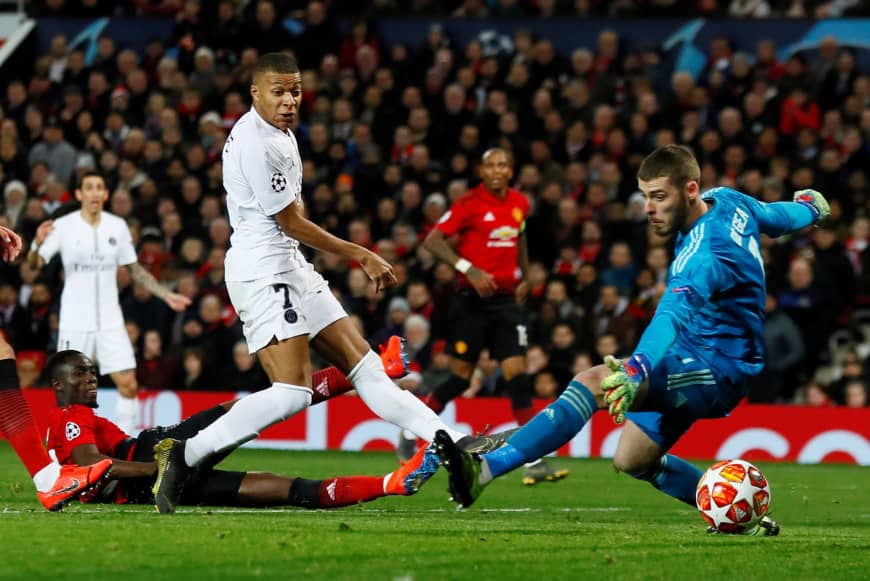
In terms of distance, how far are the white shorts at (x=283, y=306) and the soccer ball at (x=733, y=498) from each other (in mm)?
2123

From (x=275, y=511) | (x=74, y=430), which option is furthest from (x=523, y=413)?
(x=74, y=430)

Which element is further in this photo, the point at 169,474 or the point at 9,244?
the point at 9,244

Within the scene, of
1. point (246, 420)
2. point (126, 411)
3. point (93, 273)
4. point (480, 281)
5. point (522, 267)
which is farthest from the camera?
point (126, 411)

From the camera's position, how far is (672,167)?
7.25 metres

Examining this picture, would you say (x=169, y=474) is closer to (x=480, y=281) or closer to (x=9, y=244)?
(x=9, y=244)

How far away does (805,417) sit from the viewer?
1502cm

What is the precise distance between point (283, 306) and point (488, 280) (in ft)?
15.0

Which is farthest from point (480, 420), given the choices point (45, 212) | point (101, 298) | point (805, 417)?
point (45, 212)

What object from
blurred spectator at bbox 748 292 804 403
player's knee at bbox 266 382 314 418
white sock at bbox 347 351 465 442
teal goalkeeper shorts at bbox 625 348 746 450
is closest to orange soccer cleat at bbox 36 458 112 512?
player's knee at bbox 266 382 314 418

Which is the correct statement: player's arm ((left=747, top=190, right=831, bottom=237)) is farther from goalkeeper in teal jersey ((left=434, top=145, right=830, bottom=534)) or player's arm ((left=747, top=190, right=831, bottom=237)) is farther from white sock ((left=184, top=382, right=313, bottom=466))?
white sock ((left=184, top=382, right=313, bottom=466))

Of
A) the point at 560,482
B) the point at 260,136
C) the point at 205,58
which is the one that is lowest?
the point at 560,482

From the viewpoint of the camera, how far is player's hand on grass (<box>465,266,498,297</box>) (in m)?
12.0

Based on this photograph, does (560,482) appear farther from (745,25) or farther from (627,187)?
(745,25)

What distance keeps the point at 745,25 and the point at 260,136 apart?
513 inches
